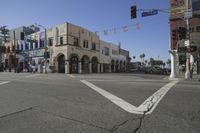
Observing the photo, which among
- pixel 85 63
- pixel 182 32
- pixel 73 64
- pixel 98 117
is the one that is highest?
pixel 182 32

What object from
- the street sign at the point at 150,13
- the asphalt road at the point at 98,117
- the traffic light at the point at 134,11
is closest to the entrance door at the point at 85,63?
the street sign at the point at 150,13

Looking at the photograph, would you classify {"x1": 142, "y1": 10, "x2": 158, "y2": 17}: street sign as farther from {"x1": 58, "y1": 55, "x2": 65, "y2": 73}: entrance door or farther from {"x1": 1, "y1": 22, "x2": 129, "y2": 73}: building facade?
{"x1": 58, "y1": 55, "x2": 65, "y2": 73}: entrance door

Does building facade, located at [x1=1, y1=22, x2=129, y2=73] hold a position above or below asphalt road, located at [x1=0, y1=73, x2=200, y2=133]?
above

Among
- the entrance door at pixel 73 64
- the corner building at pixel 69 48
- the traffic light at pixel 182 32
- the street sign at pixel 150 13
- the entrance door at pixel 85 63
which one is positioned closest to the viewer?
the street sign at pixel 150 13

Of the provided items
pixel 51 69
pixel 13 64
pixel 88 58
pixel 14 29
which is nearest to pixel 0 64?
pixel 13 64

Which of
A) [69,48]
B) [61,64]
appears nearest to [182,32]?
[69,48]

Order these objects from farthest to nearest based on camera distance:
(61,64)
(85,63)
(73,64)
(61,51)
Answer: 1. (85,63)
2. (73,64)
3. (61,64)
4. (61,51)

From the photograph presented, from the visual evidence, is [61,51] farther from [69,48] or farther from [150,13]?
[150,13]

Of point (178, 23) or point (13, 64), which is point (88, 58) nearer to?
point (13, 64)

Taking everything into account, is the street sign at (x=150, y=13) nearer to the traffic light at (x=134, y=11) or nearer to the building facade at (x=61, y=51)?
the traffic light at (x=134, y=11)

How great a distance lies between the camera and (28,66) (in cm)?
5088

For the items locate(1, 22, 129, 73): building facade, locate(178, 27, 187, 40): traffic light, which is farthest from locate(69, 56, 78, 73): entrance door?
locate(178, 27, 187, 40): traffic light

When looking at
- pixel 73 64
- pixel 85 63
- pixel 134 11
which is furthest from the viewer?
pixel 85 63

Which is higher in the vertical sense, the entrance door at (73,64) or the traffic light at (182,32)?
the traffic light at (182,32)
